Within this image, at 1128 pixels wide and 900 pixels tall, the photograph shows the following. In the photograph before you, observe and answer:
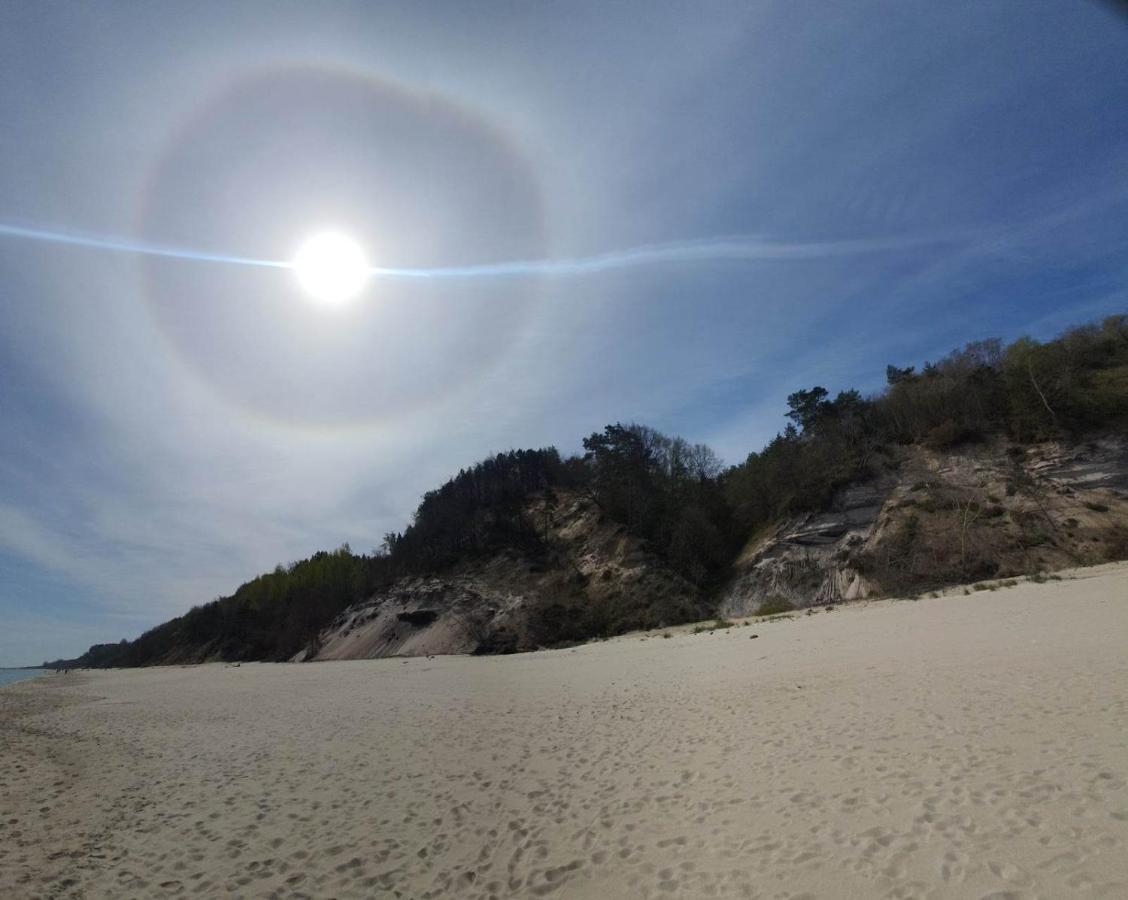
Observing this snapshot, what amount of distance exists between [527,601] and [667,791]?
148ft

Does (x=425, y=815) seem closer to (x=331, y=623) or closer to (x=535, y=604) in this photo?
(x=535, y=604)

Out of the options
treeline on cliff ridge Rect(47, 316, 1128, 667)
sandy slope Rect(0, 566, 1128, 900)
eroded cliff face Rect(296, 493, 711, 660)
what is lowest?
sandy slope Rect(0, 566, 1128, 900)

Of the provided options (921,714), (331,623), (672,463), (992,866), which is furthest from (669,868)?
(331,623)

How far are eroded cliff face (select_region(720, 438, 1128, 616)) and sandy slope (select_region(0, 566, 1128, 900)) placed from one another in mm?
19131

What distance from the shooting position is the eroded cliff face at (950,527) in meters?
32.4

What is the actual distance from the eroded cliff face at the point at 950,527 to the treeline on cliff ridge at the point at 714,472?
2079 millimetres

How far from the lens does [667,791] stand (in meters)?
8.04

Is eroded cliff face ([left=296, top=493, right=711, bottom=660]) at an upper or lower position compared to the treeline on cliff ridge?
lower

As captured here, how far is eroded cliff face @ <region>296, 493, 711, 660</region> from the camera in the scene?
47.9 metres

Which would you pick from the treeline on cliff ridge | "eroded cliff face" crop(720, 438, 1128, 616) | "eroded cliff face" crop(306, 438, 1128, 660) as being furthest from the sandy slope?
the treeline on cliff ridge

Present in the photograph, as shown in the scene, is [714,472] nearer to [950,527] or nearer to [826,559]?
[826,559]

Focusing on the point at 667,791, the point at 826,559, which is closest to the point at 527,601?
the point at 826,559

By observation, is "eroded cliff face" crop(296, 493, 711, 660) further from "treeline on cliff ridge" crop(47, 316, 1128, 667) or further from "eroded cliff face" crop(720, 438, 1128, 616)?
"eroded cliff face" crop(720, 438, 1128, 616)

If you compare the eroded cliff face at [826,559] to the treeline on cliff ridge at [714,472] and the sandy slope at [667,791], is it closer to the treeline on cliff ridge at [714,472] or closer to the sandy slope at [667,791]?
the treeline on cliff ridge at [714,472]
